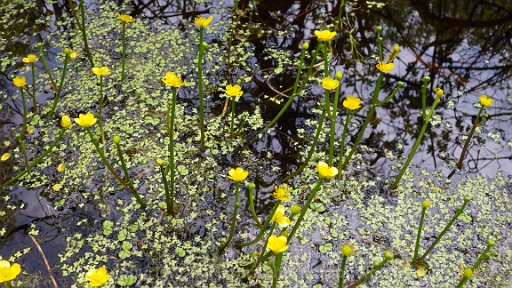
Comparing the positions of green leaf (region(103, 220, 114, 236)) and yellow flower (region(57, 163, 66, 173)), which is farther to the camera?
yellow flower (region(57, 163, 66, 173))

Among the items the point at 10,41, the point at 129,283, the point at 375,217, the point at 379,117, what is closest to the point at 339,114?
the point at 379,117

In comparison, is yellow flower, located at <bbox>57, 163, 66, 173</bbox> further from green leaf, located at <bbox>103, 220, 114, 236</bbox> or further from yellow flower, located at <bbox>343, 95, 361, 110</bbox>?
yellow flower, located at <bbox>343, 95, 361, 110</bbox>

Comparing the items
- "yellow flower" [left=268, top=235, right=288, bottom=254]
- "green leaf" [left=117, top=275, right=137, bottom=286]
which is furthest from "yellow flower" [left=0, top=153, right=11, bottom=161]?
"yellow flower" [left=268, top=235, right=288, bottom=254]

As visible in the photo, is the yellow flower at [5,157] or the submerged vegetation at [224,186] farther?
the yellow flower at [5,157]

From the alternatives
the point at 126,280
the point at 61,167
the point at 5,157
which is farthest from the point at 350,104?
the point at 5,157

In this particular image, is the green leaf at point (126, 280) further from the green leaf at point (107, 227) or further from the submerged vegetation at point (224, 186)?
the green leaf at point (107, 227)

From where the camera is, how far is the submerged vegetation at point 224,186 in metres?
1.52

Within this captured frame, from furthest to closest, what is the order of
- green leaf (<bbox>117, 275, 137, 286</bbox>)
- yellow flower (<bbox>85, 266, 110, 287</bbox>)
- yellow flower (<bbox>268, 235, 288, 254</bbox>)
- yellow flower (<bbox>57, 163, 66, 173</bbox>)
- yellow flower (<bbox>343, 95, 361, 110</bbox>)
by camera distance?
yellow flower (<bbox>57, 163, 66, 173</bbox>)
yellow flower (<bbox>343, 95, 361, 110</bbox>)
green leaf (<bbox>117, 275, 137, 286</bbox>)
yellow flower (<bbox>85, 266, 110, 287</bbox>)
yellow flower (<bbox>268, 235, 288, 254</bbox>)

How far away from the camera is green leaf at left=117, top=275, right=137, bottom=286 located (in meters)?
1.48

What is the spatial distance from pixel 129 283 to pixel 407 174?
4.05 feet

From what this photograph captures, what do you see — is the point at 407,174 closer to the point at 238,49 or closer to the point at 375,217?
the point at 375,217

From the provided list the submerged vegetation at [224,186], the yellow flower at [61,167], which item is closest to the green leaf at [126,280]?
the submerged vegetation at [224,186]

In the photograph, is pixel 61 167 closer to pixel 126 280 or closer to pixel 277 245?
pixel 126 280

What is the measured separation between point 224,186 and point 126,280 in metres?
0.54
